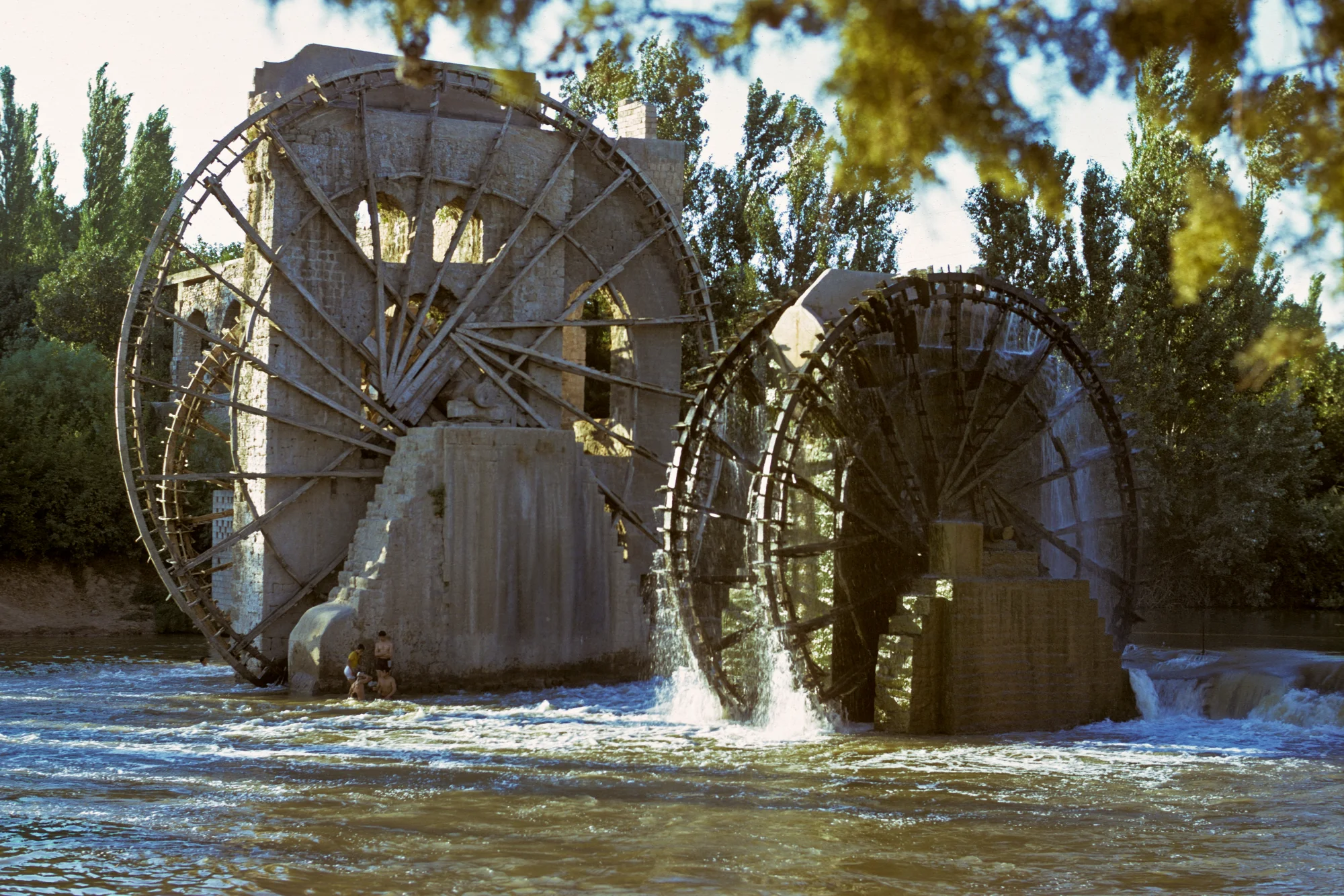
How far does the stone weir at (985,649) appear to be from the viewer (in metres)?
14.4

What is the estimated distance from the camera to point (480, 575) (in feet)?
60.2

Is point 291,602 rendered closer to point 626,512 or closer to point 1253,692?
point 626,512

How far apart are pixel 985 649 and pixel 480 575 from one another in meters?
6.20

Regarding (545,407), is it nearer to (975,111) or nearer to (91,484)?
(91,484)

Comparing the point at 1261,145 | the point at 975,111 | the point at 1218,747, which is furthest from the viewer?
the point at 1218,747

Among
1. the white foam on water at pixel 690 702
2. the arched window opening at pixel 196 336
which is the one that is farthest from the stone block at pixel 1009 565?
the arched window opening at pixel 196 336

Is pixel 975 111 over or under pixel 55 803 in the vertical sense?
over

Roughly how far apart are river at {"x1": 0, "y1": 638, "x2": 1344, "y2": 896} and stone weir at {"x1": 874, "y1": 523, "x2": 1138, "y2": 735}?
1.22 ft

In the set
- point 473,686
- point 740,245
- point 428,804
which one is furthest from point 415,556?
point 740,245

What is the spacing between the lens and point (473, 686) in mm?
18266

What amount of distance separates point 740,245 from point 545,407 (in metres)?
12.3

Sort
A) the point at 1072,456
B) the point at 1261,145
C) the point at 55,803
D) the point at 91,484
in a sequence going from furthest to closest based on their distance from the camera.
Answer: the point at 91,484
the point at 1072,456
the point at 55,803
the point at 1261,145

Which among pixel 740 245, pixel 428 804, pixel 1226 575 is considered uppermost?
pixel 740 245

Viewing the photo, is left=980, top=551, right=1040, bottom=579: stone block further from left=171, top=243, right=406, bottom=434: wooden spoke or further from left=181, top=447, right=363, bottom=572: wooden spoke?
left=181, top=447, right=363, bottom=572: wooden spoke
